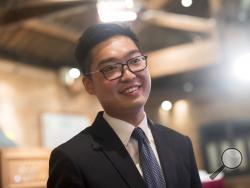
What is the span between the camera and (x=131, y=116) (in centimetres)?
124

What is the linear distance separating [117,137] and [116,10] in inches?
68.7

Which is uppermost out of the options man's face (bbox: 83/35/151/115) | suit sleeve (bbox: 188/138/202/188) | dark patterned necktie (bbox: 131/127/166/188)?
man's face (bbox: 83/35/151/115)

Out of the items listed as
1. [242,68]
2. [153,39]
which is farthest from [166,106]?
[153,39]

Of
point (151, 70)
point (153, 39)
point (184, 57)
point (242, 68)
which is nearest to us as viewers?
point (151, 70)

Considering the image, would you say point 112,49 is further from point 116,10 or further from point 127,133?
point 116,10

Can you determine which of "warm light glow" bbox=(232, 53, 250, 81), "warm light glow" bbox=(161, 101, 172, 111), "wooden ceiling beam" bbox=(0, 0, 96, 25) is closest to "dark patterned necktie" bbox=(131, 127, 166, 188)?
"warm light glow" bbox=(161, 101, 172, 111)

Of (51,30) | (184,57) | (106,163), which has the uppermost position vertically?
(51,30)

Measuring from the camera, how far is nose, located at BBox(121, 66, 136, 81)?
118 cm

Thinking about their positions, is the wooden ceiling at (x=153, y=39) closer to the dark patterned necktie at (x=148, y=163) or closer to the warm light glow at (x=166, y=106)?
the warm light glow at (x=166, y=106)

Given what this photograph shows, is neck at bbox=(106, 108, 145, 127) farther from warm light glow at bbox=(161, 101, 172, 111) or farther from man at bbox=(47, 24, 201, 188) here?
warm light glow at bbox=(161, 101, 172, 111)

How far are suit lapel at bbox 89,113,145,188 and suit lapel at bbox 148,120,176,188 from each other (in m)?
0.10

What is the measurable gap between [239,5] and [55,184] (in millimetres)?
3989

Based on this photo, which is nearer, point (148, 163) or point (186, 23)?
point (148, 163)

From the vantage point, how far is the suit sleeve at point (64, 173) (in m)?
1.07
